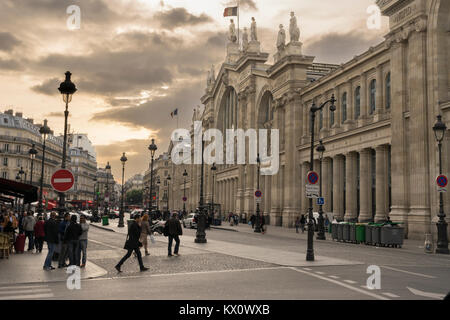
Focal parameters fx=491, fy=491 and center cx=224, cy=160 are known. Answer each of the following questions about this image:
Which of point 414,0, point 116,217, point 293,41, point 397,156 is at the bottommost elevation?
point 116,217

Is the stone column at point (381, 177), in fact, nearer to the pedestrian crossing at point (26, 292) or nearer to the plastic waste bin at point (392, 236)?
the plastic waste bin at point (392, 236)

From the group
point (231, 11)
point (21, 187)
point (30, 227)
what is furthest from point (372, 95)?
point (231, 11)

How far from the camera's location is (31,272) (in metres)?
15.2

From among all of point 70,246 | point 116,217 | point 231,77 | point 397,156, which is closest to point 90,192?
point 116,217

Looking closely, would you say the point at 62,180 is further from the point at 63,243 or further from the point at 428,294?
the point at 428,294

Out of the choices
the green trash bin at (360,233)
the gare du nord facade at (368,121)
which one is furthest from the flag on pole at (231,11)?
the green trash bin at (360,233)

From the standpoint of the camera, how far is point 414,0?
33594mm

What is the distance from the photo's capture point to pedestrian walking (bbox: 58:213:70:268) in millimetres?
16484

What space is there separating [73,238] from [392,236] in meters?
18.3

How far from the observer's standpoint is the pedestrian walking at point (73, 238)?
1589 centimetres

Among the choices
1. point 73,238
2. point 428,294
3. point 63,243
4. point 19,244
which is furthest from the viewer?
point 19,244

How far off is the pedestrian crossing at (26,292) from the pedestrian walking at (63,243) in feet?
12.6
